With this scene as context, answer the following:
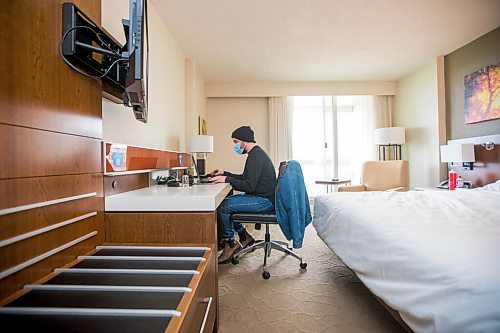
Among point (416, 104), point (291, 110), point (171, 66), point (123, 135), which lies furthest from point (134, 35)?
point (416, 104)

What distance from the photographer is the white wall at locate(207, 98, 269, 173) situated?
18.2 feet

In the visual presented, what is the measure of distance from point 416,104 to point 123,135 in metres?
4.62

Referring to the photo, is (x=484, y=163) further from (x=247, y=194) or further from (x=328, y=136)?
(x=247, y=194)

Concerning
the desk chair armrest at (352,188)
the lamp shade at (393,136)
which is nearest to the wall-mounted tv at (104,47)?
the desk chair armrest at (352,188)

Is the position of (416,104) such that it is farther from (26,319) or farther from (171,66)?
(26,319)

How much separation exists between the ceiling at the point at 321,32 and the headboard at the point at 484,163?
1.27m

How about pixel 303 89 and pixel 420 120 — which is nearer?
pixel 420 120

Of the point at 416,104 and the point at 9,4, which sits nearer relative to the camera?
the point at 9,4

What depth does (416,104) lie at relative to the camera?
484 centimetres

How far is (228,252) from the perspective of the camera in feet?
9.31

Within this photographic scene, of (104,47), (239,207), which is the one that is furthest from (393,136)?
(104,47)

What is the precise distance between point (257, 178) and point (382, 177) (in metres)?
2.67

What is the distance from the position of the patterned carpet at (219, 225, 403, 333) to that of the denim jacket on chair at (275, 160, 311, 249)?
13.5 inches

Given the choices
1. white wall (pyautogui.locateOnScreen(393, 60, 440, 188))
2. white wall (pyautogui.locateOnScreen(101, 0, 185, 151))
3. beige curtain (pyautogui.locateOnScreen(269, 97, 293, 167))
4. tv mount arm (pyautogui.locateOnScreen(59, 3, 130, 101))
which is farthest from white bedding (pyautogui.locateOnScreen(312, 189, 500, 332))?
beige curtain (pyautogui.locateOnScreen(269, 97, 293, 167))
